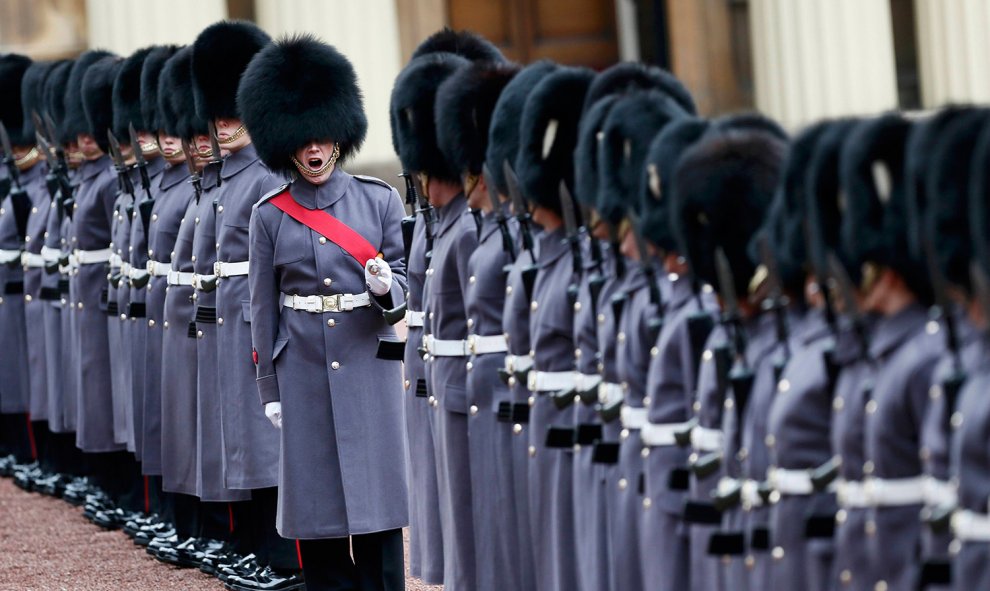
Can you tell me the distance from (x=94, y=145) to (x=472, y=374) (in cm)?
418

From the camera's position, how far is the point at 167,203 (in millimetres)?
7906

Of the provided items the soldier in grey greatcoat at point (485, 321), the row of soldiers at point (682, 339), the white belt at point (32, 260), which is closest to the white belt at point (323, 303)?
the row of soldiers at point (682, 339)

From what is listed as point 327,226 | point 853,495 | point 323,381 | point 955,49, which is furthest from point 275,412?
point 955,49

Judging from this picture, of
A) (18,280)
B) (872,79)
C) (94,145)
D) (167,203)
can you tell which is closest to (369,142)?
(872,79)

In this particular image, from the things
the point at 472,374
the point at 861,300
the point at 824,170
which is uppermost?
the point at 824,170

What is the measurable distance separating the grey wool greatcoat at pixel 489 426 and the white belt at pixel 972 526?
7.22 feet

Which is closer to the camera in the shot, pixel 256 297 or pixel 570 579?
pixel 570 579

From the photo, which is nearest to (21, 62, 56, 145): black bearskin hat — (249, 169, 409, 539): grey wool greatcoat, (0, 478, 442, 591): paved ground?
(0, 478, 442, 591): paved ground

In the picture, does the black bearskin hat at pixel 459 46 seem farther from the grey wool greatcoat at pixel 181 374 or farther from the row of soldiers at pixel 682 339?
the grey wool greatcoat at pixel 181 374

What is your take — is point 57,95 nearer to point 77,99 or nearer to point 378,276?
point 77,99

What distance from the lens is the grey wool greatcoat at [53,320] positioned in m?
9.66

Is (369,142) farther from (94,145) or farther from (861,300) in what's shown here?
(861,300)

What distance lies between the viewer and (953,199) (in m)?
3.54

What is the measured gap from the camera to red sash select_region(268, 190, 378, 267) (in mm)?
6219
